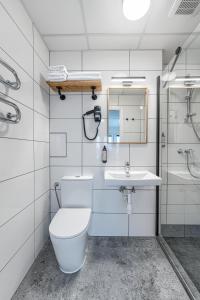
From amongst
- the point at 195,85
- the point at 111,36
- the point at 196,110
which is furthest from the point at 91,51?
the point at 196,110

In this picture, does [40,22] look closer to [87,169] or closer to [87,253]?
[87,169]

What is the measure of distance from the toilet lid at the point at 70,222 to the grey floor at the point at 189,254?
964 millimetres

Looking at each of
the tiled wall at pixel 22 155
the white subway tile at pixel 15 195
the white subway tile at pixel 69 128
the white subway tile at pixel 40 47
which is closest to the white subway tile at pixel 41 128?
the tiled wall at pixel 22 155

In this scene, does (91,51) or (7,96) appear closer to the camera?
(7,96)

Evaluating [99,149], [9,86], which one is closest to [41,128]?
[99,149]

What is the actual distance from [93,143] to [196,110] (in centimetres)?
116

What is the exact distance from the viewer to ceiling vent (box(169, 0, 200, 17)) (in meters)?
1.40

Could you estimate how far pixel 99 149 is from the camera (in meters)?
2.22

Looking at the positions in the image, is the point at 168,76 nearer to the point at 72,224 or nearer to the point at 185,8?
the point at 185,8

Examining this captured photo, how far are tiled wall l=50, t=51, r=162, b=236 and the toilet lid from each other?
404mm

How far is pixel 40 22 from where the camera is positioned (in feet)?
5.67

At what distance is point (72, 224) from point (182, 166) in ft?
4.14

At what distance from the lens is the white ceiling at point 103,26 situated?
152 centimetres

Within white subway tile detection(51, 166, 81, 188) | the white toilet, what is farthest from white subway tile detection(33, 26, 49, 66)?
the white toilet
